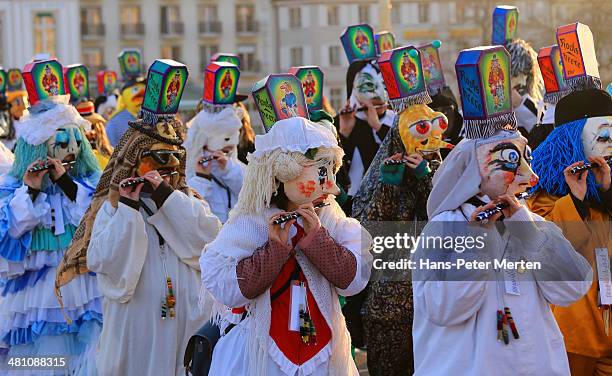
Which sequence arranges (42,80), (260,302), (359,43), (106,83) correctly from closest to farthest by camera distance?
(260,302)
(42,80)
(359,43)
(106,83)

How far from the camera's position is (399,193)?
26.0ft

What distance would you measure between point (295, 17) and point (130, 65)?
54.5 meters

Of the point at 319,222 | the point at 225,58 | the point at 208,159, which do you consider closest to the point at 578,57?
the point at 319,222

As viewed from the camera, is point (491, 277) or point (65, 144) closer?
point (491, 277)

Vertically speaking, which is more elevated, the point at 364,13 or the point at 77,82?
the point at 364,13

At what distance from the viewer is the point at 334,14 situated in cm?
6938

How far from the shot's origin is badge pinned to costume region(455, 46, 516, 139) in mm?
6145

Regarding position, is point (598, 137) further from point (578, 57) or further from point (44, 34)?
point (44, 34)

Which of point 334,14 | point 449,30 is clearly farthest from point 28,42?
point 449,30

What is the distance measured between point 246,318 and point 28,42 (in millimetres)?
61368

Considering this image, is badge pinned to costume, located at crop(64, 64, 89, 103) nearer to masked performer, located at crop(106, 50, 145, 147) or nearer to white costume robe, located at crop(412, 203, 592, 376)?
masked performer, located at crop(106, 50, 145, 147)

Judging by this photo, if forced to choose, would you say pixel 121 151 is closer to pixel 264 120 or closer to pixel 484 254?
pixel 264 120

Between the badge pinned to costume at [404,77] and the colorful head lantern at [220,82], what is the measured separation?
6.71 ft

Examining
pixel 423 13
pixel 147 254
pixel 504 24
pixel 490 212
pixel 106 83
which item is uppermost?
pixel 423 13
